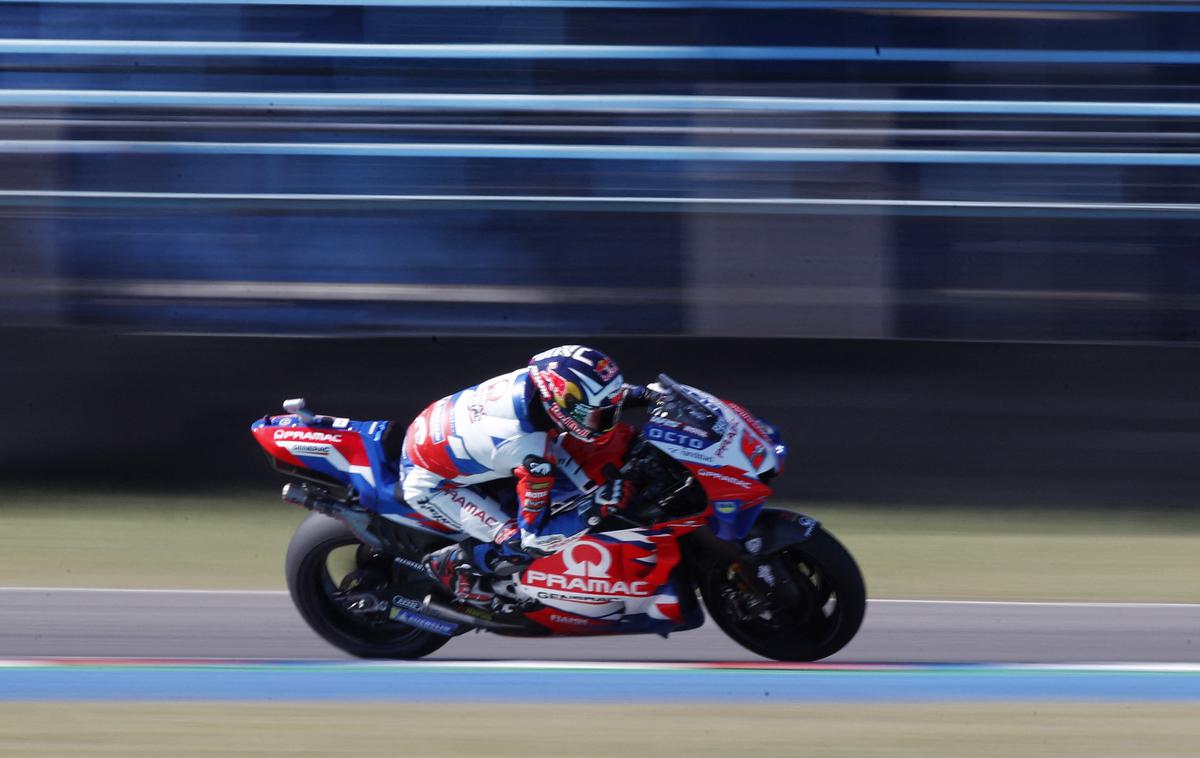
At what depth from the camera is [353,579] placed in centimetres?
651

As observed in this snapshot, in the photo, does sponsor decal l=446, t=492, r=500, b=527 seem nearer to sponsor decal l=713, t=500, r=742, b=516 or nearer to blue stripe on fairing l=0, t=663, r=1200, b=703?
blue stripe on fairing l=0, t=663, r=1200, b=703

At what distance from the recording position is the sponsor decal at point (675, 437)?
5.84m

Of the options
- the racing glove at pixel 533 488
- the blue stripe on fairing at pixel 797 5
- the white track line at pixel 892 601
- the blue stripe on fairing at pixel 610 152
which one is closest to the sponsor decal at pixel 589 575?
the racing glove at pixel 533 488

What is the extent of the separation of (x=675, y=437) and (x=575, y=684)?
1.01 metres

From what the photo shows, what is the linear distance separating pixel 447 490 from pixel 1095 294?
5.70m

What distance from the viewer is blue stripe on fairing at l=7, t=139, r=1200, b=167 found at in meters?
10.6

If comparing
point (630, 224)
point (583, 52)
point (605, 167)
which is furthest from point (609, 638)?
point (583, 52)

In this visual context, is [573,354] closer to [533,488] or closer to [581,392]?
[581,392]

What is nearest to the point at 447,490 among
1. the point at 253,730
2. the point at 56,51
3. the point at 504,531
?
the point at 504,531

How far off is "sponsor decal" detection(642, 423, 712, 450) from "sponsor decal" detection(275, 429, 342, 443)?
1.42 metres

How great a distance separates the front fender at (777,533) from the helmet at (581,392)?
70 cm

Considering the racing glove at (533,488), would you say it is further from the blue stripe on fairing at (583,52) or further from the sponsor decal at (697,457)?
the blue stripe on fairing at (583,52)

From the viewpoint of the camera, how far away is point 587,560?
6.15 metres

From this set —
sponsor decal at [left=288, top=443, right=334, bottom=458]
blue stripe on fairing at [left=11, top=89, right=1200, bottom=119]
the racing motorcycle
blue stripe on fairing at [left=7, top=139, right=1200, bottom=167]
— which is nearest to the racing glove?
the racing motorcycle
